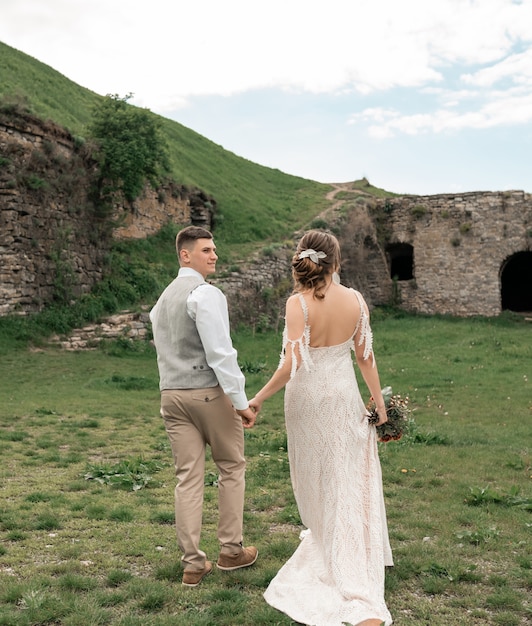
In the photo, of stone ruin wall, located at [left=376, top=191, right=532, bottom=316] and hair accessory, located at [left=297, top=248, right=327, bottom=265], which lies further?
stone ruin wall, located at [left=376, top=191, right=532, bottom=316]

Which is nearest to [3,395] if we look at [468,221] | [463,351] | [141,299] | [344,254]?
[141,299]

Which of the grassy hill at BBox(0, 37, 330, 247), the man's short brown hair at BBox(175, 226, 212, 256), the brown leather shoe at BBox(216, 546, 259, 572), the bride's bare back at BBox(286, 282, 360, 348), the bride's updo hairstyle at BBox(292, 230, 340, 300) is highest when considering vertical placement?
the grassy hill at BBox(0, 37, 330, 247)

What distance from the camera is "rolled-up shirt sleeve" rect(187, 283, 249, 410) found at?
13.1 feet

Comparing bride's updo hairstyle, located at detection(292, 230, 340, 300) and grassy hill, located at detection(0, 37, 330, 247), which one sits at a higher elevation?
grassy hill, located at detection(0, 37, 330, 247)

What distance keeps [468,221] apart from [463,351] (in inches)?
406

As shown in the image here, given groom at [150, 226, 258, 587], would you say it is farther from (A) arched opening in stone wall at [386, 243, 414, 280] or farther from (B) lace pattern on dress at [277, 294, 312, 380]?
(A) arched opening in stone wall at [386, 243, 414, 280]

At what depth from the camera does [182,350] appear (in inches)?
162

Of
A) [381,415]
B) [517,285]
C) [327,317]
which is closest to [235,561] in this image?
[381,415]

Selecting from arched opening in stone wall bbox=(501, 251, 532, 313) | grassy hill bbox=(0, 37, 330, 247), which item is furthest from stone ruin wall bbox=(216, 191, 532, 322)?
arched opening in stone wall bbox=(501, 251, 532, 313)

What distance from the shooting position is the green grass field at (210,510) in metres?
3.77

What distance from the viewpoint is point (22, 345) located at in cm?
1458

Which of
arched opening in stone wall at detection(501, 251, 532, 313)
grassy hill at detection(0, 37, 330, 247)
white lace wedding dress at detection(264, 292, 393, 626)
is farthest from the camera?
arched opening in stone wall at detection(501, 251, 532, 313)

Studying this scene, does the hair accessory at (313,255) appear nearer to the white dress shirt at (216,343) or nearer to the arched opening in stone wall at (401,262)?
the white dress shirt at (216,343)

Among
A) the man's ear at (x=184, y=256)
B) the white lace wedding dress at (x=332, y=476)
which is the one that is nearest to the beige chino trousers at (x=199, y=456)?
the white lace wedding dress at (x=332, y=476)
